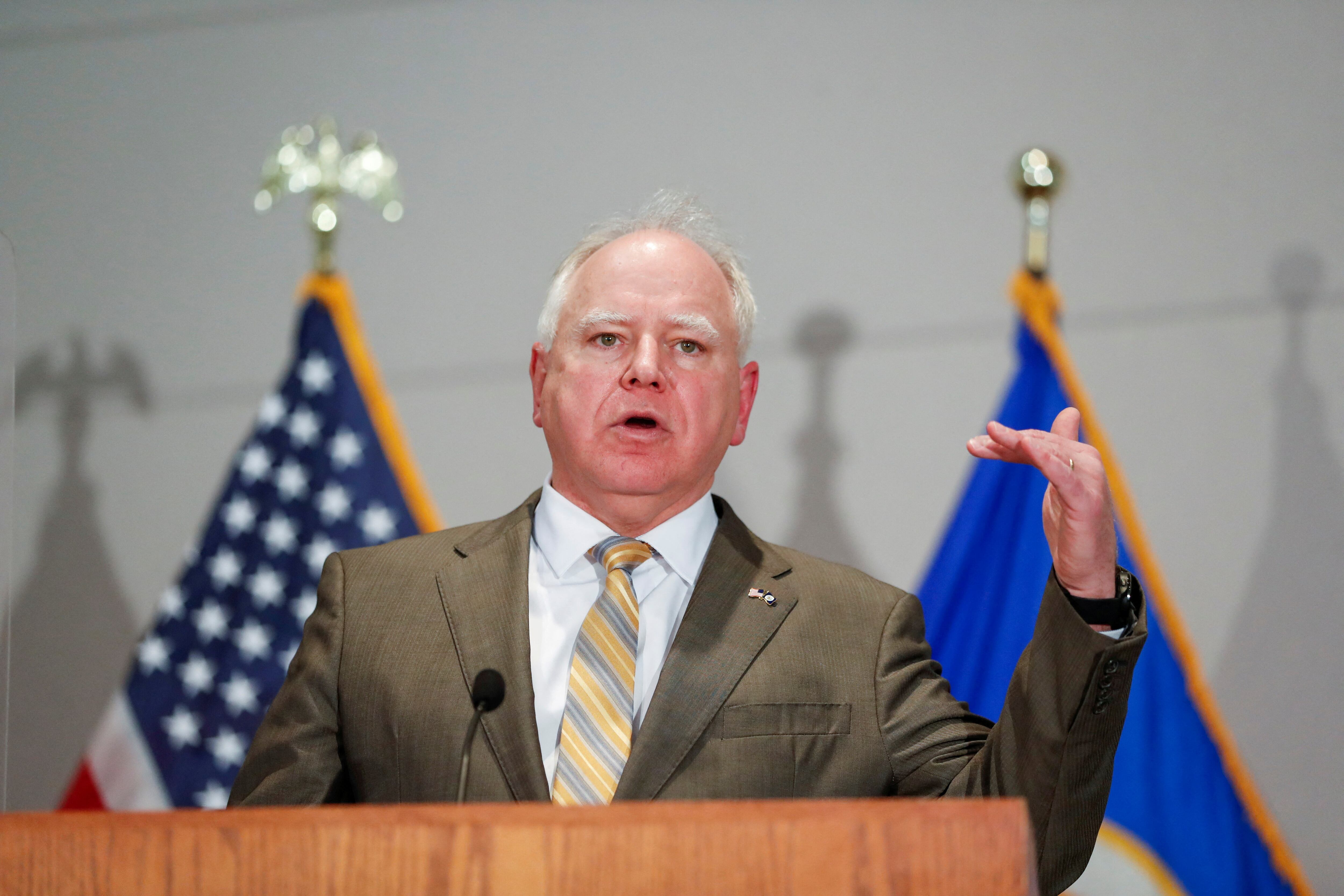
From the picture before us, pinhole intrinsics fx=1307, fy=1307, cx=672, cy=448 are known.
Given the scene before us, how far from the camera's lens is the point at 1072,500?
56.1 inches

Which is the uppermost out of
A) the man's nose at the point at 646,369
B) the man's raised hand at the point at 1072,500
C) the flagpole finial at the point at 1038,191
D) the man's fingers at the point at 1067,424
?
the flagpole finial at the point at 1038,191

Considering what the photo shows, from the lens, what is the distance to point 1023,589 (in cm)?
278

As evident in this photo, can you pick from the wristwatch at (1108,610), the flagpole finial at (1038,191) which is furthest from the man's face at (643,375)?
the flagpole finial at (1038,191)

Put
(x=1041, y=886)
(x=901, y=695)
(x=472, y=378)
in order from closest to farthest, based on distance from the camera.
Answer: (x=1041, y=886) → (x=901, y=695) → (x=472, y=378)

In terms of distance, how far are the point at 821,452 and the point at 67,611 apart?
2060 mm

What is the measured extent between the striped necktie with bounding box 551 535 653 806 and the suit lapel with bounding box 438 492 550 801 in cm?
4

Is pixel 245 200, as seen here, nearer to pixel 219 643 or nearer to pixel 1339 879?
pixel 219 643

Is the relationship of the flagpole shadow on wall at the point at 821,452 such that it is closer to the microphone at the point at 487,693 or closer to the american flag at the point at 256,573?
the american flag at the point at 256,573

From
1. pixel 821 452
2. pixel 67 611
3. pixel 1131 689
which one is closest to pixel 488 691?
pixel 1131 689

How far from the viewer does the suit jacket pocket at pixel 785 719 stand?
1.71 metres

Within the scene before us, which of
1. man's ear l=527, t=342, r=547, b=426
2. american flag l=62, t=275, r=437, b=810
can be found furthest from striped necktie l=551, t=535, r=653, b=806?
american flag l=62, t=275, r=437, b=810

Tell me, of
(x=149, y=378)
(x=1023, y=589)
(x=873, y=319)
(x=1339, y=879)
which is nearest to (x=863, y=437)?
(x=873, y=319)

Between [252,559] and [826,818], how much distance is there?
96.7 inches

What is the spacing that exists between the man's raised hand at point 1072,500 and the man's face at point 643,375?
1.89 ft
